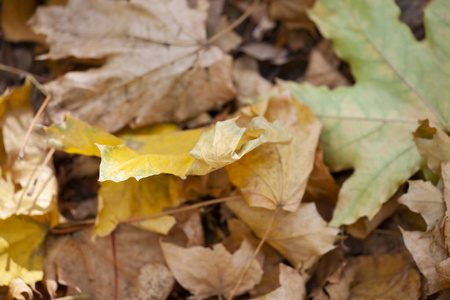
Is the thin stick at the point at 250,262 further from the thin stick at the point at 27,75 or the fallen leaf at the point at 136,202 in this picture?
the thin stick at the point at 27,75

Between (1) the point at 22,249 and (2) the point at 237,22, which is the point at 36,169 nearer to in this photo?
(1) the point at 22,249

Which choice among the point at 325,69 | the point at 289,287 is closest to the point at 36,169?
the point at 289,287

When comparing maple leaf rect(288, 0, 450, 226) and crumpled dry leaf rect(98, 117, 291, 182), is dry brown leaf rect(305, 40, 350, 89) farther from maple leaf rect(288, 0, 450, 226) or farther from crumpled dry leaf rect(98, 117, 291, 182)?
crumpled dry leaf rect(98, 117, 291, 182)

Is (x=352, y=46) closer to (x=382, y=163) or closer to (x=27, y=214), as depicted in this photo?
(x=382, y=163)

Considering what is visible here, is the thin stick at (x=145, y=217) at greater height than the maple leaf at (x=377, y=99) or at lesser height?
lesser

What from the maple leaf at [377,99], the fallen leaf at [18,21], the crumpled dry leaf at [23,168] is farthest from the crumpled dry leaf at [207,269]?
the fallen leaf at [18,21]

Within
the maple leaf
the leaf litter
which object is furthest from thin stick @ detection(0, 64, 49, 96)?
the maple leaf
